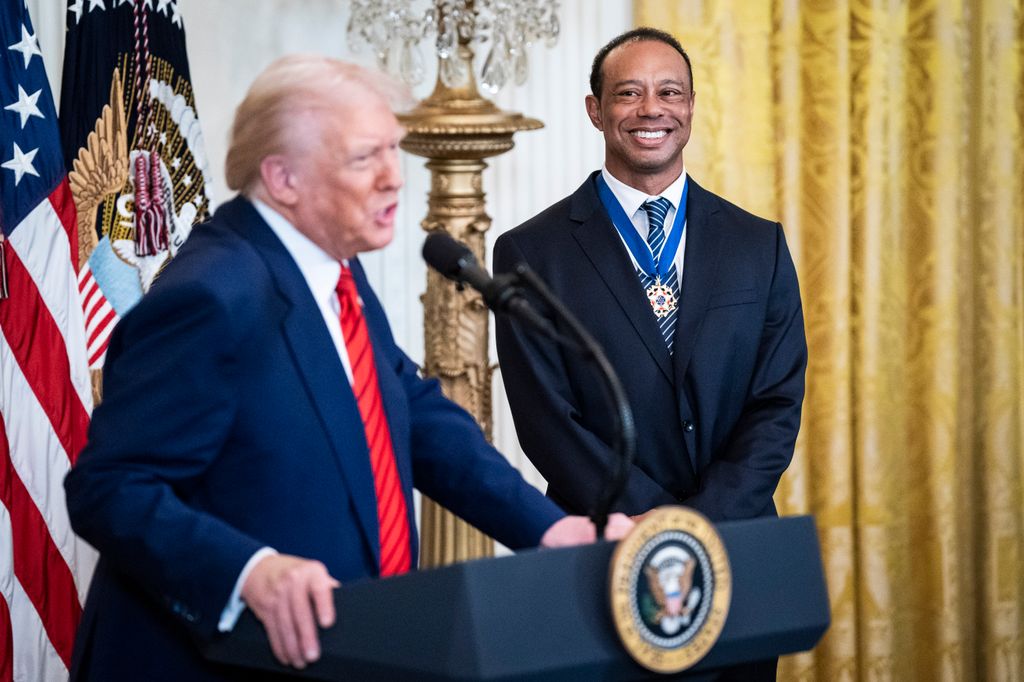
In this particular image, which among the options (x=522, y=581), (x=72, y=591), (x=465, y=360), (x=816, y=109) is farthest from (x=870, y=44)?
(x=522, y=581)

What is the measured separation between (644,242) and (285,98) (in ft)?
3.57

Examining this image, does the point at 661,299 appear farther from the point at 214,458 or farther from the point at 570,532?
the point at 214,458

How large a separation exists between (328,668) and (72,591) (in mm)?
1718

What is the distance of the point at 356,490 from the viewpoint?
1.56 meters

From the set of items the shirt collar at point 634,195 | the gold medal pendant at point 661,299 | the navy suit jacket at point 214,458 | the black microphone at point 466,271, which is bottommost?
the navy suit jacket at point 214,458

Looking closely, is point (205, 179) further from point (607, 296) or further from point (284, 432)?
point (284, 432)

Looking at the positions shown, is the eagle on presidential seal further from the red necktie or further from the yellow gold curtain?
the yellow gold curtain

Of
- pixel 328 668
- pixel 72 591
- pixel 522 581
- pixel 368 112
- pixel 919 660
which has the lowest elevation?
pixel 919 660

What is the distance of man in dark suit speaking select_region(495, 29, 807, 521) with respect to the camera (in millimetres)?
2404

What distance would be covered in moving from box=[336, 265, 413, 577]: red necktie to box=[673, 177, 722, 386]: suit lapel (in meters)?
0.87

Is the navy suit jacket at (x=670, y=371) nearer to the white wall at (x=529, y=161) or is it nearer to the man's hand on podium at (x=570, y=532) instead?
the man's hand on podium at (x=570, y=532)

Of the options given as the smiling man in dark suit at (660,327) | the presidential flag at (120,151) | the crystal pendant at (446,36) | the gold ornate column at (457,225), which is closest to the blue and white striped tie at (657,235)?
the smiling man in dark suit at (660,327)

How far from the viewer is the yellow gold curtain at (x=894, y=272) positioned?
374 centimetres

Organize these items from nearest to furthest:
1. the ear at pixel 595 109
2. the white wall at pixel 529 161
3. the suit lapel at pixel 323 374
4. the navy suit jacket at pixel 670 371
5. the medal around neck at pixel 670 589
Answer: the medal around neck at pixel 670 589, the suit lapel at pixel 323 374, the navy suit jacket at pixel 670 371, the ear at pixel 595 109, the white wall at pixel 529 161
